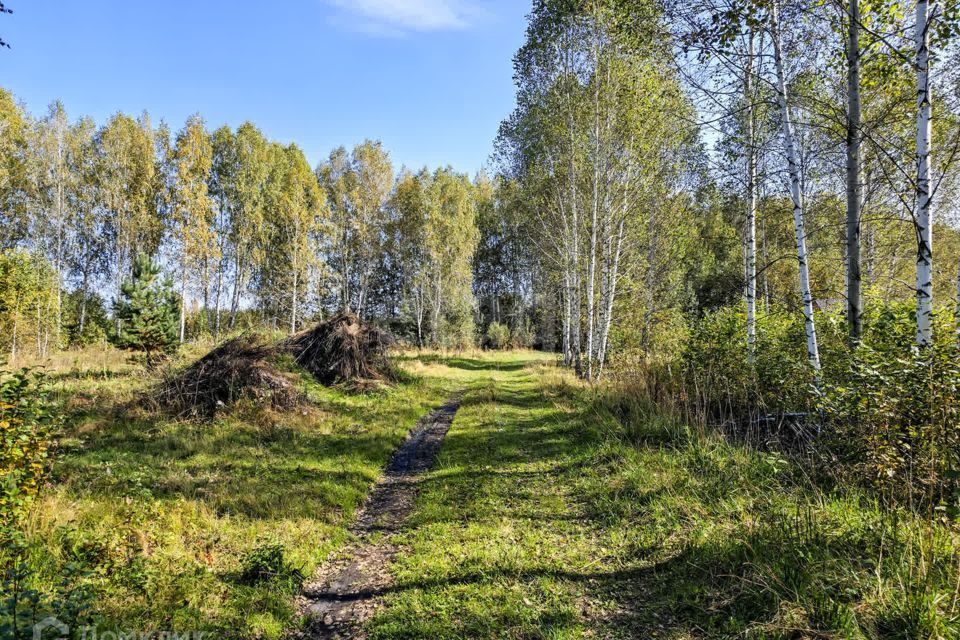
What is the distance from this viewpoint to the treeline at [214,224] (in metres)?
24.4

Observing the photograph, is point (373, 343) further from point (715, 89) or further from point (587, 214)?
point (715, 89)

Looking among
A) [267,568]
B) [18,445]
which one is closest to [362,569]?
[267,568]

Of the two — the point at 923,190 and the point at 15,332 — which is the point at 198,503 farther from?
the point at 15,332

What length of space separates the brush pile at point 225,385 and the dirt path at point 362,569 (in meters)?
4.52

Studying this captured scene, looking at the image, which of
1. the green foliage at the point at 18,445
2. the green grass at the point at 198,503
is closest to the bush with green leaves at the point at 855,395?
the green grass at the point at 198,503

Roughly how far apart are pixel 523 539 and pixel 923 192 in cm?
628

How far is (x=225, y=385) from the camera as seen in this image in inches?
392

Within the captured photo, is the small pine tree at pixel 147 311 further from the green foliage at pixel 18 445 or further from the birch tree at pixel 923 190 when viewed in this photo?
the birch tree at pixel 923 190

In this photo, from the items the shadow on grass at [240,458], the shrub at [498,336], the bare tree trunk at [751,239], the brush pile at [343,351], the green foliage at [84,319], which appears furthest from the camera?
the shrub at [498,336]

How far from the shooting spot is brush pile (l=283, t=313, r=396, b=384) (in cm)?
1309

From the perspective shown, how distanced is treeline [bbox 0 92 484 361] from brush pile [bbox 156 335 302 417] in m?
14.3

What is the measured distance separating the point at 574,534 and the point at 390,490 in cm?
319

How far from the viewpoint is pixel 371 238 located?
3167cm

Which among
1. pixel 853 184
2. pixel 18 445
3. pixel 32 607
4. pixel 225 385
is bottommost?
pixel 32 607
